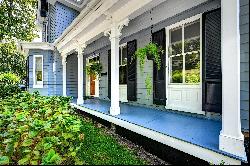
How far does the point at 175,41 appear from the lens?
594 centimetres

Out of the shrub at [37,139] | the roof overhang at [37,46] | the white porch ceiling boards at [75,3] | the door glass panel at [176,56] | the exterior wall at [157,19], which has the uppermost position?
the white porch ceiling boards at [75,3]

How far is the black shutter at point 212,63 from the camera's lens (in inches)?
171

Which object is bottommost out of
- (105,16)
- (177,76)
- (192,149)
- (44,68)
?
(192,149)

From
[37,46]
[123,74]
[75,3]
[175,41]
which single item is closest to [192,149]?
[175,41]

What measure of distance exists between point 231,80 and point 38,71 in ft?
43.7

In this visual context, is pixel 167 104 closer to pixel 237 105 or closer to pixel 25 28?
pixel 237 105

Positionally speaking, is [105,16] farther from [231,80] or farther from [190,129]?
[231,80]

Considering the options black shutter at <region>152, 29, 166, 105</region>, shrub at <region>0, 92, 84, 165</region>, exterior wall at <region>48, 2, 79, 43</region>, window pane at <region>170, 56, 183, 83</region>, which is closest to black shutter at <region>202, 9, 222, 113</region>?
window pane at <region>170, 56, 183, 83</region>

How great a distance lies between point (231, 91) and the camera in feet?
9.34

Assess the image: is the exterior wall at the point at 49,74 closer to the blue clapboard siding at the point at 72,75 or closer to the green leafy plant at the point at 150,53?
the blue clapboard siding at the point at 72,75

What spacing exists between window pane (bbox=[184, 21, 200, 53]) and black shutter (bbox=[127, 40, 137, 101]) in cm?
234

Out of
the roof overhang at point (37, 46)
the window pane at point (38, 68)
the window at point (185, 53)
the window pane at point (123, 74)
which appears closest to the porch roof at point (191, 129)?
the window at point (185, 53)

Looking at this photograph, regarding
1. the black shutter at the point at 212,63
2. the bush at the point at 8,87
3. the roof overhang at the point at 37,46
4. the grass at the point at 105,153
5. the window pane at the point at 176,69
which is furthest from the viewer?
the roof overhang at the point at 37,46

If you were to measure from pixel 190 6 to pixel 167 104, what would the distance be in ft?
8.86
